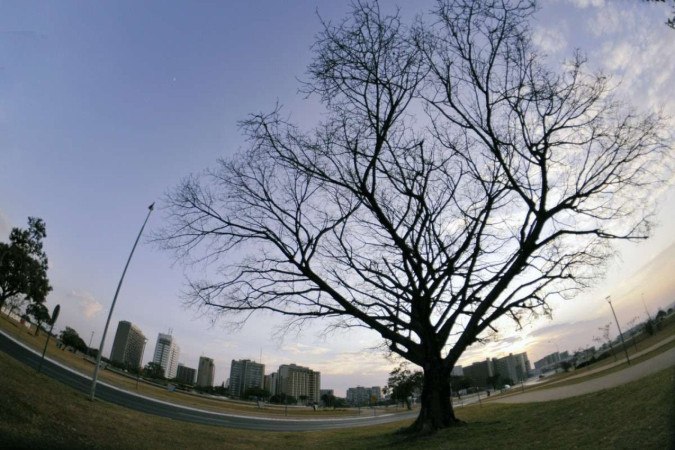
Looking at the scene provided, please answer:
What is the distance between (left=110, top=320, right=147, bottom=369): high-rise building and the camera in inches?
5315

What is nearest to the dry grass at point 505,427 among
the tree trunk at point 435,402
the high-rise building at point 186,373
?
the tree trunk at point 435,402

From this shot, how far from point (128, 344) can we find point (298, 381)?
83107 millimetres

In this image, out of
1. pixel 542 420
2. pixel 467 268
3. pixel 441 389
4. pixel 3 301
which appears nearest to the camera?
A: pixel 542 420

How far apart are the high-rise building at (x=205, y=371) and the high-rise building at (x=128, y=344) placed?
3189 cm

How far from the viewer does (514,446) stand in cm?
796

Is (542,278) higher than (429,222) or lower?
lower

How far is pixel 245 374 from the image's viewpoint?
189 meters

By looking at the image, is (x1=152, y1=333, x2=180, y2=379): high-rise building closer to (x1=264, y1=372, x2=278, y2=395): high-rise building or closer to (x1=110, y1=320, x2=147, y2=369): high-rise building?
(x1=110, y1=320, x2=147, y2=369): high-rise building

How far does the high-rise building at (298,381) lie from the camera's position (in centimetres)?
17525

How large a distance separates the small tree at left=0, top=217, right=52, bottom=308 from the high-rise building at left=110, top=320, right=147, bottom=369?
312ft

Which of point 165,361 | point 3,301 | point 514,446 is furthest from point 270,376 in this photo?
point 514,446

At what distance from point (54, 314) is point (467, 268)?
2025cm

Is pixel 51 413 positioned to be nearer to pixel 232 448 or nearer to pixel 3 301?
pixel 232 448

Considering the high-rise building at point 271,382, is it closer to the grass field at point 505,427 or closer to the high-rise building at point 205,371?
the high-rise building at point 205,371
